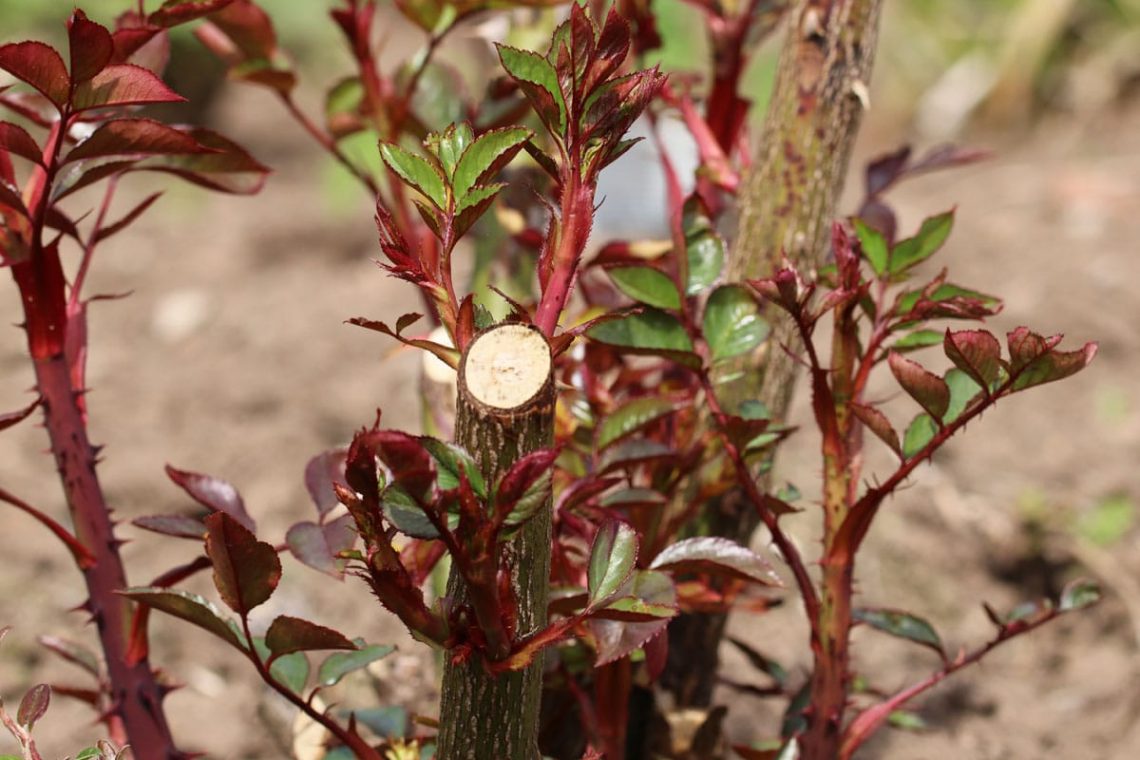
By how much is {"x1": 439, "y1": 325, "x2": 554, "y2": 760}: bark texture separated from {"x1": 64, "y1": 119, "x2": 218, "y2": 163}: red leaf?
263mm

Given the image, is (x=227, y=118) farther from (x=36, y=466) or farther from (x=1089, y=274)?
(x=1089, y=274)

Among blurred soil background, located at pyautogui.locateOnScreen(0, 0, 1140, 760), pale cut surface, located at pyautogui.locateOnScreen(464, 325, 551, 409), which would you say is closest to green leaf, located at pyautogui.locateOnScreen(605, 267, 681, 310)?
pale cut surface, located at pyautogui.locateOnScreen(464, 325, 551, 409)

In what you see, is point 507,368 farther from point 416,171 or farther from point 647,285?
point 647,285

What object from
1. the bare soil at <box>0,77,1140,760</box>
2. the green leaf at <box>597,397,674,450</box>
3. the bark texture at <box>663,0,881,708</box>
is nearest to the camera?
the green leaf at <box>597,397,674,450</box>

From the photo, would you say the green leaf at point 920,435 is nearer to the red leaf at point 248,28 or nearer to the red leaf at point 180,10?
the red leaf at point 180,10

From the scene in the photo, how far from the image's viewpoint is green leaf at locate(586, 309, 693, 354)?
884mm

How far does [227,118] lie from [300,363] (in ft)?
7.27

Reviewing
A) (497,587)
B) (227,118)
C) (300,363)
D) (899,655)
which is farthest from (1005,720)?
(227,118)

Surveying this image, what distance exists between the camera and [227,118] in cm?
458

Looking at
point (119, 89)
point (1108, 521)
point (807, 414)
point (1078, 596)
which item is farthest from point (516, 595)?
point (807, 414)

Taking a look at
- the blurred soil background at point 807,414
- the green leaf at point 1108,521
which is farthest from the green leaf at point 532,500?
the green leaf at point 1108,521

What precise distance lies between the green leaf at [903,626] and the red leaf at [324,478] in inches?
16.5

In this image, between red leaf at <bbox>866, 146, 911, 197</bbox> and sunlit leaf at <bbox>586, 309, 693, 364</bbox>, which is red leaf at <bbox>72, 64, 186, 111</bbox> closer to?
sunlit leaf at <bbox>586, 309, 693, 364</bbox>

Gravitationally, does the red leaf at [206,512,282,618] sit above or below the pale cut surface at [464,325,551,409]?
below
